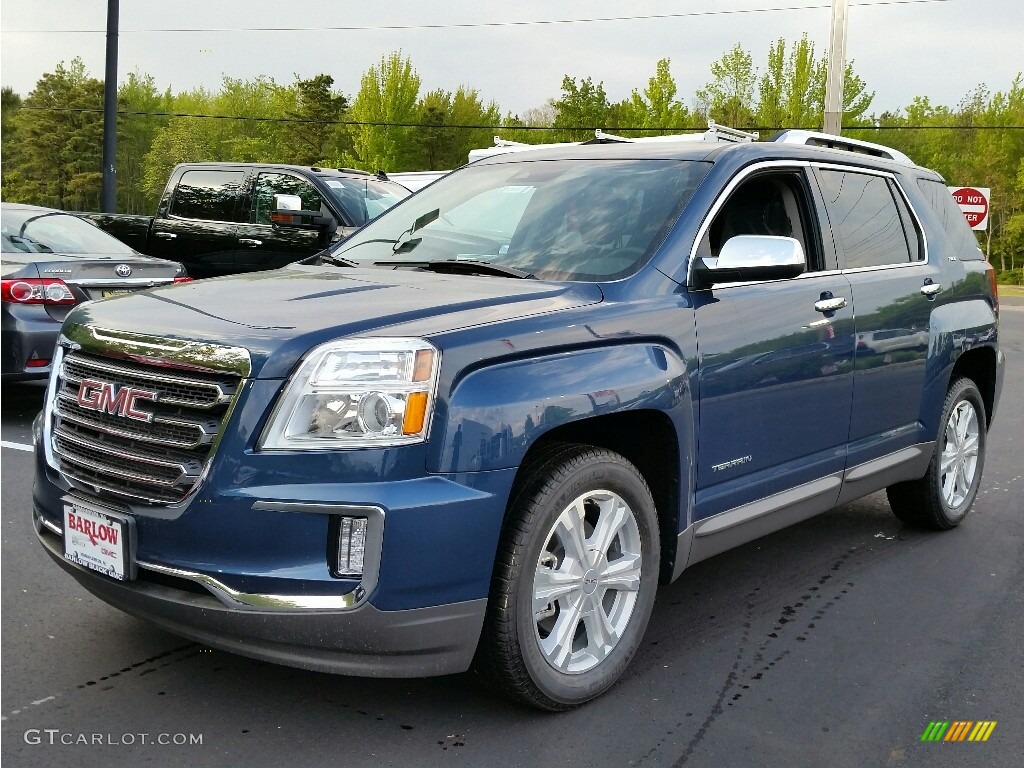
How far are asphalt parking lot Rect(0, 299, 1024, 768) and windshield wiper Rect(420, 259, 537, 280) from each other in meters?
1.42

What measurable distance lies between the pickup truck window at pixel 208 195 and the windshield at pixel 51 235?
8.87 ft

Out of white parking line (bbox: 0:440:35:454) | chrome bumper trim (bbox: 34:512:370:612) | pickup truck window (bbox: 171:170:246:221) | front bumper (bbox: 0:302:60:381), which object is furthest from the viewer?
pickup truck window (bbox: 171:170:246:221)

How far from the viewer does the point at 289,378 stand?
3027 mm

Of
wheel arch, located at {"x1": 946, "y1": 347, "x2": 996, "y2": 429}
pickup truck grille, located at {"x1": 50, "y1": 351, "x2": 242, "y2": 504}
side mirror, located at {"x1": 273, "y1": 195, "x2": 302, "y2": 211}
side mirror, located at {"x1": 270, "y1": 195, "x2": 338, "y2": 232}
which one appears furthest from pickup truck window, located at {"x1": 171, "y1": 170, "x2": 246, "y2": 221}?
pickup truck grille, located at {"x1": 50, "y1": 351, "x2": 242, "y2": 504}

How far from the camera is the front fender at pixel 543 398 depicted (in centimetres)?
307

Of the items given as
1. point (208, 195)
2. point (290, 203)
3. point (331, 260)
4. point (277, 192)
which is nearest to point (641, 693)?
point (331, 260)

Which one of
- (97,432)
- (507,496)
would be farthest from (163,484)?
(507,496)

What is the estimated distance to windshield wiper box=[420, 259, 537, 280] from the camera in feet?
13.1

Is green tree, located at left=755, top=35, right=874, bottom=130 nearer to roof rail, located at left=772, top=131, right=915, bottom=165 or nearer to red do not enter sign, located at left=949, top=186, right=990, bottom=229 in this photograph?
red do not enter sign, located at left=949, top=186, right=990, bottom=229

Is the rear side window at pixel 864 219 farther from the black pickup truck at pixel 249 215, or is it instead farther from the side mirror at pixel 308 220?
the side mirror at pixel 308 220

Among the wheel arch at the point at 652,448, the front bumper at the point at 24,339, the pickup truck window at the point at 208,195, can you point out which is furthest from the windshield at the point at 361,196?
the wheel arch at the point at 652,448

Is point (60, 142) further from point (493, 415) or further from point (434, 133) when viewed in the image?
point (493, 415)

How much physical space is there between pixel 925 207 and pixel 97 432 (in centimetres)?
422

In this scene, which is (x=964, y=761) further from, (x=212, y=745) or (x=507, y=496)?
(x=212, y=745)
